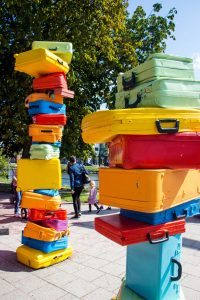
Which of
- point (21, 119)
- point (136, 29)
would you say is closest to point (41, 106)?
point (21, 119)

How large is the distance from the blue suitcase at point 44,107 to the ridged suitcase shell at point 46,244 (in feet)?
7.66

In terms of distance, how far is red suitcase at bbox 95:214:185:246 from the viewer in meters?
2.28

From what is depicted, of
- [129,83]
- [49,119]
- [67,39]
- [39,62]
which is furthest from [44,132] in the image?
[67,39]

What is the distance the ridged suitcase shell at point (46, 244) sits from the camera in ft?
17.6

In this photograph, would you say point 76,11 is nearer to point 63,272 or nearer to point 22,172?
point 22,172

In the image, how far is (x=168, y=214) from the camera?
2.49m

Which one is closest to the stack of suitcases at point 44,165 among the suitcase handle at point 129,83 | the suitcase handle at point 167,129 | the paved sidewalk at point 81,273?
the paved sidewalk at point 81,273

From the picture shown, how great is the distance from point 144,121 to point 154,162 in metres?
0.34

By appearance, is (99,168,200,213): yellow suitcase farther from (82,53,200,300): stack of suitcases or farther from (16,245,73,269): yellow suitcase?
(16,245,73,269): yellow suitcase

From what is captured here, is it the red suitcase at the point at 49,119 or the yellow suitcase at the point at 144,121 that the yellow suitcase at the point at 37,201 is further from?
the yellow suitcase at the point at 144,121

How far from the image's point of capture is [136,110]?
2264mm

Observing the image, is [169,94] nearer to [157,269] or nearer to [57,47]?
[157,269]

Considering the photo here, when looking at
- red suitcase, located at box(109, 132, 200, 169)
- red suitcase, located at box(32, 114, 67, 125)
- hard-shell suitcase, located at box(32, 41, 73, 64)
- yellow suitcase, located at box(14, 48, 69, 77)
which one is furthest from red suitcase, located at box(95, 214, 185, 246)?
hard-shell suitcase, located at box(32, 41, 73, 64)

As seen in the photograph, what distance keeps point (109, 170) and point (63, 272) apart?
326cm
